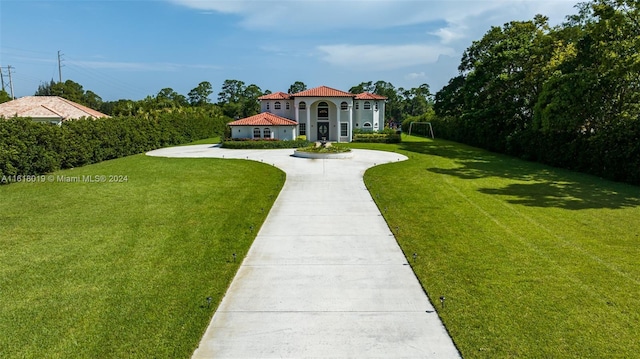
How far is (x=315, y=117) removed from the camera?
43.4 meters

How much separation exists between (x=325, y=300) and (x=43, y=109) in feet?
151

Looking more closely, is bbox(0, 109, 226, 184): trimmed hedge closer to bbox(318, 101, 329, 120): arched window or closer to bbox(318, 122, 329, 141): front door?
bbox(318, 122, 329, 141): front door

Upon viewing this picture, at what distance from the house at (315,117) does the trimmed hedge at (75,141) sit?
7.19m

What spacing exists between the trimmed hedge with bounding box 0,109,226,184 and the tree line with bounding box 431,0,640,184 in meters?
28.1

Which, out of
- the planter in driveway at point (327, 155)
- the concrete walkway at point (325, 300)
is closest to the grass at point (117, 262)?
the concrete walkway at point (325, 300)

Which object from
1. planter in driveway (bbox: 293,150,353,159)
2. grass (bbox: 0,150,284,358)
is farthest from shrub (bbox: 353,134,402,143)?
grass (bbox: 0,150,284,358)

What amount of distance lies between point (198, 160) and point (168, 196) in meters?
10.7

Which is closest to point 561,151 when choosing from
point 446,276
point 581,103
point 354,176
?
point 581,103

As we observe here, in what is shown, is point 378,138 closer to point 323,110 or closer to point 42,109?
point 323,110

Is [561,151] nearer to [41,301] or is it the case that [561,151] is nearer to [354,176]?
[354,176]

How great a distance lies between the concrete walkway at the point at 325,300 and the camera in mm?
5391

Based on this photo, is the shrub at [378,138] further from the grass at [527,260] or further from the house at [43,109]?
the house at [43,109]

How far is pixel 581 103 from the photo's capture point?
22500 millimetres

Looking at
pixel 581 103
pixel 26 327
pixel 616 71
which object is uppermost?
pixel 616 71
